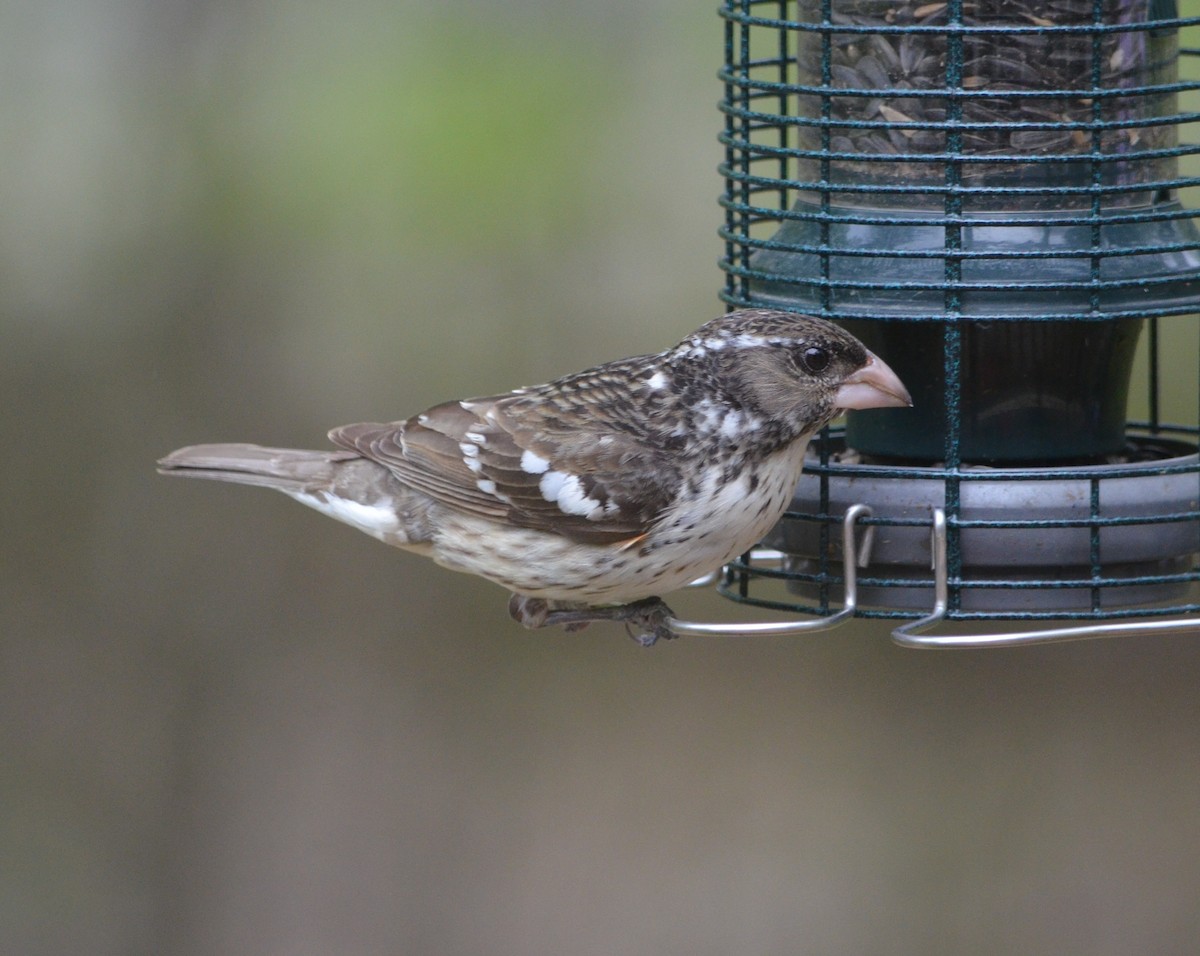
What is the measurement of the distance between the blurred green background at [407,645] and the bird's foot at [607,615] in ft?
6.96

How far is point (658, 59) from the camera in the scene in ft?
21.9

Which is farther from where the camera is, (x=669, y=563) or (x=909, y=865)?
(x=909, y=865)

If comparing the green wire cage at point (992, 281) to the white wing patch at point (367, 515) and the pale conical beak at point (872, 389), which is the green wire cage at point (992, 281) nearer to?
the pale conical beak at point (872, 389)

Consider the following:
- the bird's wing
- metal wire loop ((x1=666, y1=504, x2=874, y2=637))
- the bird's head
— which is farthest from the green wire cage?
the bird's wing

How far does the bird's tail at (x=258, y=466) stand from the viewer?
16.6 feet

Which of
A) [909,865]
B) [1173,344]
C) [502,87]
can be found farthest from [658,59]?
[909,865]

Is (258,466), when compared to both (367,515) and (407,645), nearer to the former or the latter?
(367,515)

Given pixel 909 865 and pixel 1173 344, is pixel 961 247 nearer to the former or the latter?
pixel 1173 344

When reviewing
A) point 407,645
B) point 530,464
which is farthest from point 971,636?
point 407,645

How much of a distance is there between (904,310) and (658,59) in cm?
279

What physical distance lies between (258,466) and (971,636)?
2.35m

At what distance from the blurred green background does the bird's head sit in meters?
2.24

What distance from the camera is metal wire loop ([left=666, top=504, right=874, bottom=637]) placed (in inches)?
153

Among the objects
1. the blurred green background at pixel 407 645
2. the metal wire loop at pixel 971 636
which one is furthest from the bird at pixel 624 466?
the blurred green background at pixel 407 645
